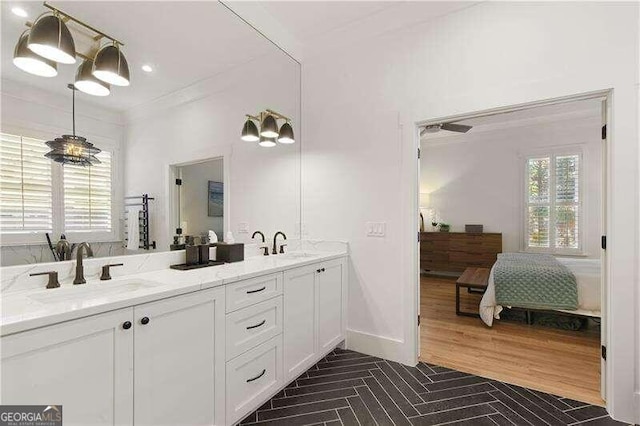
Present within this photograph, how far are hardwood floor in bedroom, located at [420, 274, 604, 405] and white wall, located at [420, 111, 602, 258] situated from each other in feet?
9.17

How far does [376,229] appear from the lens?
8.97 feet

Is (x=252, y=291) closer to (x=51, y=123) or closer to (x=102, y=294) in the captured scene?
(x=102, y=294)

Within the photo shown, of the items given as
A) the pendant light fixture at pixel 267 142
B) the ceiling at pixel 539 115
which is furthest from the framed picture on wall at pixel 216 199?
the ceiling at pixel 539 115

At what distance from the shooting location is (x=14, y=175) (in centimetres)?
136

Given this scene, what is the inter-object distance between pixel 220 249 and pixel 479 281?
3.37 meters

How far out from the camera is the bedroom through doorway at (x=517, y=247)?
8.55 feet

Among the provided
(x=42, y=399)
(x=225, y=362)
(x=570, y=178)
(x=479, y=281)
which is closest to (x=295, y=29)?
(x=225, y=362)

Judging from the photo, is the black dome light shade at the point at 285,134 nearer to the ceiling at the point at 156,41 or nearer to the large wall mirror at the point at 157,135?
the large wall mirror at the point at 157,135

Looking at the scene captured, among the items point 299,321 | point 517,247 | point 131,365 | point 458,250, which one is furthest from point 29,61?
point 517,247

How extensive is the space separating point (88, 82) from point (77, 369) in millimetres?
1406

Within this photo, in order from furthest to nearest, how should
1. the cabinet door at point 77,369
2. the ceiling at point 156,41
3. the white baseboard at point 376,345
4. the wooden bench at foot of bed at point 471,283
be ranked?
the wooden bench at foot of bed at point 471,283 → the white baseboard at point 376,345 → the ceiling at point 156,41 → the cabinet door at point 77,369

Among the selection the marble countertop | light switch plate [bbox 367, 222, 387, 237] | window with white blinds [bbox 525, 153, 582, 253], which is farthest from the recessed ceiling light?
window with white blinds [bbox 525, 153, 582, 253]

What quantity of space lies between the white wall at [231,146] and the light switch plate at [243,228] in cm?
2

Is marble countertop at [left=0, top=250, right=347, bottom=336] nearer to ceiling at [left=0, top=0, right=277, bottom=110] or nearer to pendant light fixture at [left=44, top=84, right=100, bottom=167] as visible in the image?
pendant light fixture at [left=44, top=84, right=100, bottom=167]
